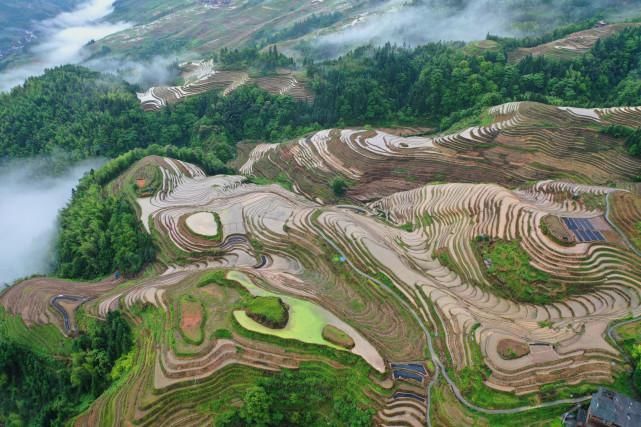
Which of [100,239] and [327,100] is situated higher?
[327,100]

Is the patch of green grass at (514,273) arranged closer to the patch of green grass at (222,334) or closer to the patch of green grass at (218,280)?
the patch of green grass at (218,280)

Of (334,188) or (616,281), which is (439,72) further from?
(616,281)

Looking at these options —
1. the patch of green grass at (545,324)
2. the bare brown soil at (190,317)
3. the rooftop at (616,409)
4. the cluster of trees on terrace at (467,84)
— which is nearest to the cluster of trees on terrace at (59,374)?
the bare brown soil at (190,317)

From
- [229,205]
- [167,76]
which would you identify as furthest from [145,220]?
[167,76]

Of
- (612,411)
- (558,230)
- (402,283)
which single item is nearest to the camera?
(612,411)

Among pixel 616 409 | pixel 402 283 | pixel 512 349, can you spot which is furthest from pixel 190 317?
pixel 616 409

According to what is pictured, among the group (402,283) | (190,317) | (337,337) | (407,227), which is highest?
(190,317)

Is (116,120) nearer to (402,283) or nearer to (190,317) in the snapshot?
(190,317)
